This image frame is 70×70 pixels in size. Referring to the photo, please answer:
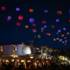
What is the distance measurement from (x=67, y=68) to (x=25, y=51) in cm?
3155

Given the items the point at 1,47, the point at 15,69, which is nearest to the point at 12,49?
the point at 1,47

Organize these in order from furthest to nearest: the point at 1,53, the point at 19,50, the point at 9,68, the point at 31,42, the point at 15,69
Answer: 1. the point at 31,42
2. the point at 19,50
3. the point at 1,53
4. the point at 15,69
5. the point at 9,68

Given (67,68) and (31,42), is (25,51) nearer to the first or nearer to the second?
(31,42)

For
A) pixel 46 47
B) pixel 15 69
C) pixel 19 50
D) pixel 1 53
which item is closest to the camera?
pixel 15 69

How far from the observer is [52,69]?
11445mm

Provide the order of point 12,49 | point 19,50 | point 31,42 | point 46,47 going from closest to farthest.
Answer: point 12,49 → point 19,50 → point 31,42 → point 46,47

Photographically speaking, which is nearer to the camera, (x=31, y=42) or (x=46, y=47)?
(x=31, y=42)

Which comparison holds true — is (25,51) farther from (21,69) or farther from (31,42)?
(21,69)

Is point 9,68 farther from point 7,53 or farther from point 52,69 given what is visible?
point 7,53

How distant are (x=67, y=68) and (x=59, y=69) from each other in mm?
387

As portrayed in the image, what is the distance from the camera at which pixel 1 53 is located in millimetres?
35531

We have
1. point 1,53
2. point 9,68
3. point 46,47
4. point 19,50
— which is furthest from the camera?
point 46,47

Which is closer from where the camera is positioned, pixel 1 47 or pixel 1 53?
pixel 1 53

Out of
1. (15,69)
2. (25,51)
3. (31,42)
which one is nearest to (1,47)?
(25,51)
